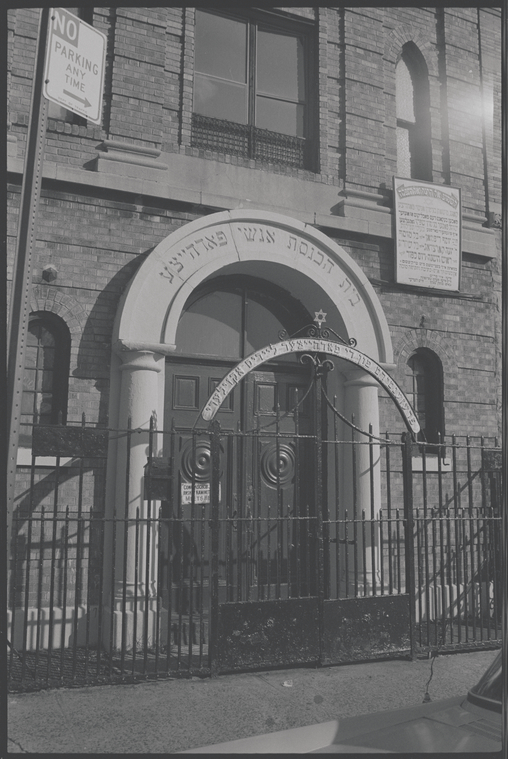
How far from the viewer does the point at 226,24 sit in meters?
8.72

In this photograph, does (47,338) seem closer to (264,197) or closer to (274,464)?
(274,464)

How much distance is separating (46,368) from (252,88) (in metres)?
4.61

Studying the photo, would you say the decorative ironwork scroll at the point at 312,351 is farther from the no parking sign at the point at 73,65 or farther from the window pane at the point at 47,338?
the no parking sign at the point at 73,65

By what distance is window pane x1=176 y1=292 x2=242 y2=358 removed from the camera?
815 cm

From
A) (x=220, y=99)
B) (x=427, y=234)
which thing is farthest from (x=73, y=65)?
(x=427, y=234)

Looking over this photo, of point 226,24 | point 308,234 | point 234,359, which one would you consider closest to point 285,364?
point 234,359

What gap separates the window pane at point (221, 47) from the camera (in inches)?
335

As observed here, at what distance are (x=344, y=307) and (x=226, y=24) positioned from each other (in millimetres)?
4031

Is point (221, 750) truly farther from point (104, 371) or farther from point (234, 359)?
point (234, 359)

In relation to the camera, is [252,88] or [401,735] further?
[252,88]

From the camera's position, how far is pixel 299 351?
709 cm

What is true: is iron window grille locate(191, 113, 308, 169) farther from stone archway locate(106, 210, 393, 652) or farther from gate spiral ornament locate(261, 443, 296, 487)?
gate spiral ornament locate(261, 443, 296, 487)

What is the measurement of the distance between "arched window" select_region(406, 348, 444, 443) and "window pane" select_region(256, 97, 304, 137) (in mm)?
3435

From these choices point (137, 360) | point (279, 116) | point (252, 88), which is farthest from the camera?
point (279, 116)
